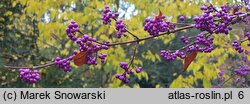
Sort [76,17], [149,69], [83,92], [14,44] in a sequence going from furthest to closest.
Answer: [149,69] < [14,44] < [76,17] < [83,92]

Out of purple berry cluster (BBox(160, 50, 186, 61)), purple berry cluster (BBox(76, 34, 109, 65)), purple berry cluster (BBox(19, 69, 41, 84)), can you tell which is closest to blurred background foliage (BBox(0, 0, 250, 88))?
purple berry cluster (BBox(19, 69, 41, 84))

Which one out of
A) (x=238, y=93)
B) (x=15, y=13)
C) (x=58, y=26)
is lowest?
(x=238, y=93)

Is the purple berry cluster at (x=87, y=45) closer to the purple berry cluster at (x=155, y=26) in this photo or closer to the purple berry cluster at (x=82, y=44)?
the purple berry cluster at (x=82, y=44)

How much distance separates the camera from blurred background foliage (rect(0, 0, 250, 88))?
4.43 meters

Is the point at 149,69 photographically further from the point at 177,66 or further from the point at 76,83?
the point at 76,83

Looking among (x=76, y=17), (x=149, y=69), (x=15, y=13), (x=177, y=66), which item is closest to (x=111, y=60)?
(x=76, y=17)

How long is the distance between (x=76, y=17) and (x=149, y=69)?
1165cm

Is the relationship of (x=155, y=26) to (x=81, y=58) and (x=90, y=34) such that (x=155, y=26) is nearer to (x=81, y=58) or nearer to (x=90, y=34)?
(x=81, y=58)

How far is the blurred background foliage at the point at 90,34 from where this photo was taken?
4.43 m

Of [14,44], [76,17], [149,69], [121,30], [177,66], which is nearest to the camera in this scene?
[121,30]

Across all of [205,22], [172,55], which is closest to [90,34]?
[172,55]

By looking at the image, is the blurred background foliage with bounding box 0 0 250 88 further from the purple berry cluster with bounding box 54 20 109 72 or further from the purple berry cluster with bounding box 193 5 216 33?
the purple berry cluster with bounding box 193 5 216 33

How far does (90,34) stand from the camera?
6.11 metres

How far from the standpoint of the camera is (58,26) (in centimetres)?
463
